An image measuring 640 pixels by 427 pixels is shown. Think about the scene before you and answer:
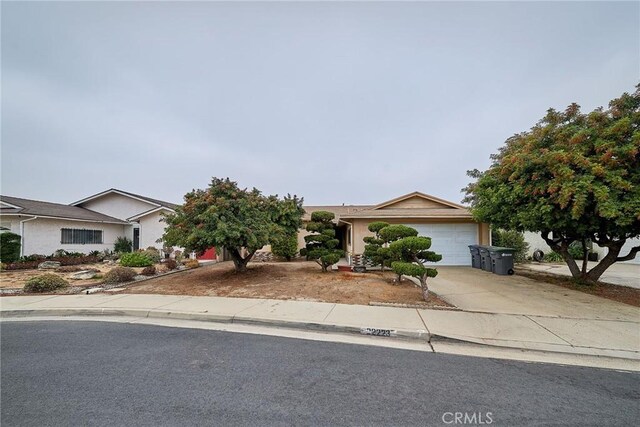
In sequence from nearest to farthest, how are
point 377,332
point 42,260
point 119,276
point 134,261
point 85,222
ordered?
point 377,332
point 119,276
point 134,261
point 42,260
point 85,222

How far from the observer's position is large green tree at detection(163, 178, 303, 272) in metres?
9.11

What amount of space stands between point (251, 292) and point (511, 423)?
6896mm

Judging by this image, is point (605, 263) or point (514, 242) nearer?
point (605, 263)

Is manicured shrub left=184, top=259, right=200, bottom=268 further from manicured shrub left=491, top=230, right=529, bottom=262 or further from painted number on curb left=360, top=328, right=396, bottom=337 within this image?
manicured shrub left=491, top=230, right=529, bottom=262

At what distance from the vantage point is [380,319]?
219 inches

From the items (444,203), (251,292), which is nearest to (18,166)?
(251,292)

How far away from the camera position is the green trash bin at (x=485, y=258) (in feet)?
40.9

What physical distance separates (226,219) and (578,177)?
35.5ft

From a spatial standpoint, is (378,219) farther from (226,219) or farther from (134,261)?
(134,261)

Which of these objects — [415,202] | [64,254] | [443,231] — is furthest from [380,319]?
[64,254]

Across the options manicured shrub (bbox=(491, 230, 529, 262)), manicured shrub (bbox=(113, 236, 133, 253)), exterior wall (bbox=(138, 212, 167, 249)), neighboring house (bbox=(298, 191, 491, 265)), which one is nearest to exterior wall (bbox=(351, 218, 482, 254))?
neighboring house (bbox=(298, 191, 491, 265))

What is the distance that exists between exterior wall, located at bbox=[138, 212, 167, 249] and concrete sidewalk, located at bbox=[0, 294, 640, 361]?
12485mm

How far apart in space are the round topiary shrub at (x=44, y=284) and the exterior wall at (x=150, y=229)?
37.0 ft

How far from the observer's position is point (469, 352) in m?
4.28
